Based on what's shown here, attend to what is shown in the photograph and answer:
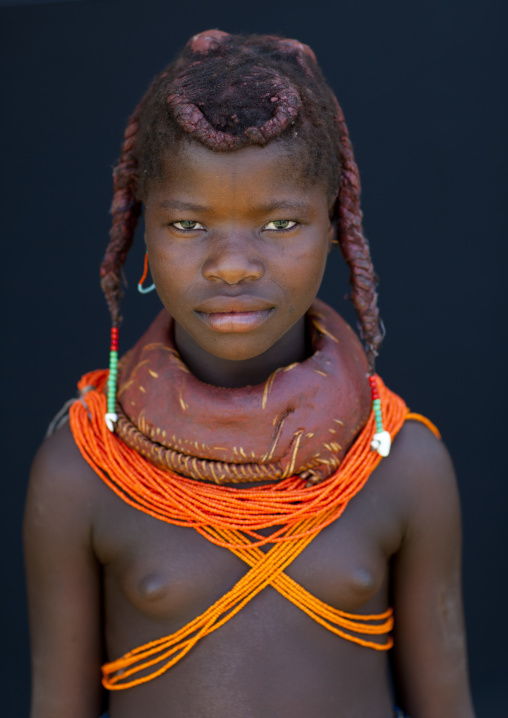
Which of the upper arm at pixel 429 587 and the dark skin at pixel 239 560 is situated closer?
the dark skin at pixel 239 560

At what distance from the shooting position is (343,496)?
60.4 inches

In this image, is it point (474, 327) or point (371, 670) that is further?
point (474, 327)

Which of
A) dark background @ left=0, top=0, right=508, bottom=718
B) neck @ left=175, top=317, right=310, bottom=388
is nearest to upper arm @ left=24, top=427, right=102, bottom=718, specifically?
neck @ left=175, top=317, right=310, bottom=388

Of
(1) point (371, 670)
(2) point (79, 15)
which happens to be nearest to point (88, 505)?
(1) point (371, 670)

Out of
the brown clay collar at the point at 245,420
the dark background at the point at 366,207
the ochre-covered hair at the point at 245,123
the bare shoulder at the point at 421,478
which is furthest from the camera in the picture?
the dark background at the point at 366,207

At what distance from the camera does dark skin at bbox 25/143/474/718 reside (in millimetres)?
1392

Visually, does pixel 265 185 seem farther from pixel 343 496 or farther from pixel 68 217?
pixel 68 217

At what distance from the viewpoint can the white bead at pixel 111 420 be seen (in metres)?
1.57

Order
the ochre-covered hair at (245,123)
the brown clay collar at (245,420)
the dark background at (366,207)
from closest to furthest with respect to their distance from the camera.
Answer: the ochre-covered hair at (245,123), the brown clay collar at (245,420), the dark background at (366,207)

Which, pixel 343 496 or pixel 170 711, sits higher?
pixel 343 496

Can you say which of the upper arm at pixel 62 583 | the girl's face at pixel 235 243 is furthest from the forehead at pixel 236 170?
the upper arm at pixel 62 583

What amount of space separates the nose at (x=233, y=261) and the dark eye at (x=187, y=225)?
40mm

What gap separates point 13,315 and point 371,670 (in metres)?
1.42

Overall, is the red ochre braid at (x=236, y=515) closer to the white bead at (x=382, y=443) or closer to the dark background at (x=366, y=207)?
the white bead at (x=382, y=443)
